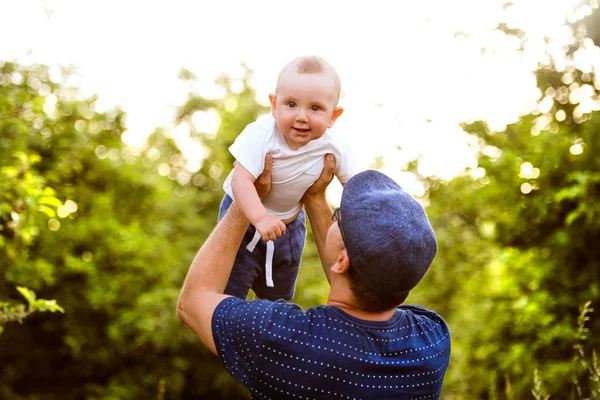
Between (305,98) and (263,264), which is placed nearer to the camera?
(305,98)

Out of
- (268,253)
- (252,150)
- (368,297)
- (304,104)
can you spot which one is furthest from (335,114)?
(368,297)

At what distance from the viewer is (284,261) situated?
274 cm

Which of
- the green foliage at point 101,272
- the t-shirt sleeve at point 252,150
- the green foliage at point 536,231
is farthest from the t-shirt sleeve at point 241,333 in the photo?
the green foliage at point 101,272

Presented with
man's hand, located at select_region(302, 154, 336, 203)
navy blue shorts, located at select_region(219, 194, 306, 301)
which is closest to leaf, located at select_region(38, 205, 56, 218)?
navy blue shorts, located at select_region(219, 194, 306, 301)

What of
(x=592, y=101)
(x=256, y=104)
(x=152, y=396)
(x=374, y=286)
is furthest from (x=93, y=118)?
(x=374, y=286)

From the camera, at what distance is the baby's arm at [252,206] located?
2180mm

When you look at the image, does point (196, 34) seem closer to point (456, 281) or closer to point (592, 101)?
point (456, 281)

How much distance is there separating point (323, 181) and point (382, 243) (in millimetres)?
784

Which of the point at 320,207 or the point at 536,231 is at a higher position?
the point at 320,207

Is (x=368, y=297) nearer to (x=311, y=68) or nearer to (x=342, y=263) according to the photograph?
(x=342, y=263)

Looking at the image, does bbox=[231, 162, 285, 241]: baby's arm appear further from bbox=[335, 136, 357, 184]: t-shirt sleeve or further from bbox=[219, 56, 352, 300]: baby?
bbox=[335, 136, 357, 184]: t-shirt sleeve

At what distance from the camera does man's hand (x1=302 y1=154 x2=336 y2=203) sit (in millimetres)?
2512

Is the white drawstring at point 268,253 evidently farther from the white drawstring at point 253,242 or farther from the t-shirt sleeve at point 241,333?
the t-shirt sleeve at point 241,333

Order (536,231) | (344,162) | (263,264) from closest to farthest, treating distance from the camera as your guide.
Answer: (344,162) → (263,264) → (536,231)
